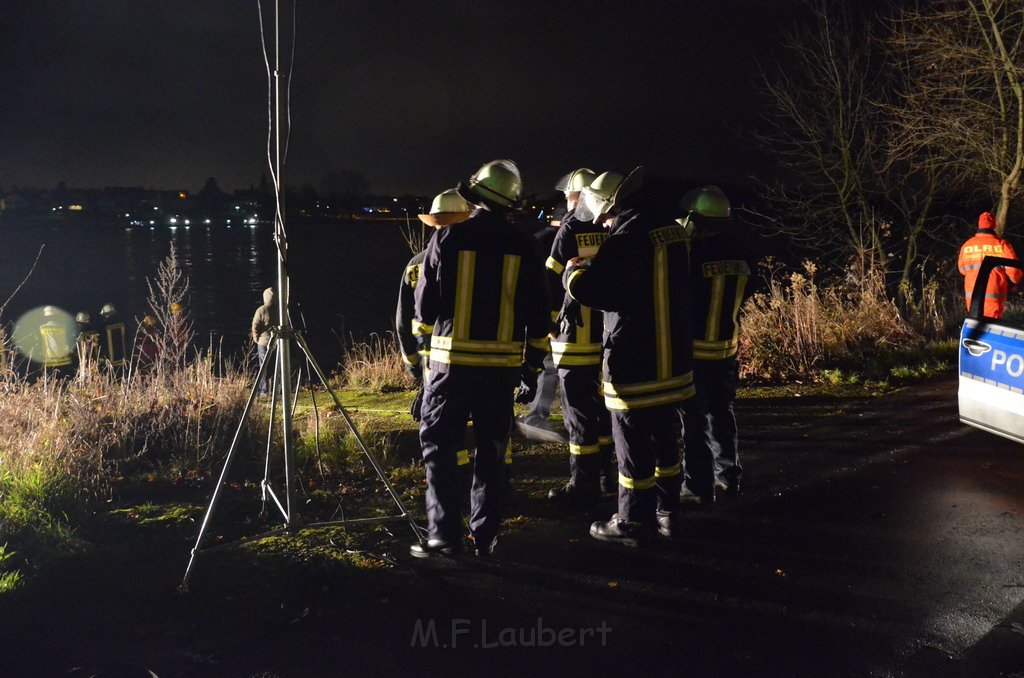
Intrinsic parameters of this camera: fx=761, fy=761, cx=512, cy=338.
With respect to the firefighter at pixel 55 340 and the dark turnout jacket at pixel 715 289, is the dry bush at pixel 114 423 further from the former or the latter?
the firefighter at pixel 55 340

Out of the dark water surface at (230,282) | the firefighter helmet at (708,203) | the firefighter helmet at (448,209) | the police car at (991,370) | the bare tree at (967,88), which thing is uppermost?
the bare tree at (967,88)

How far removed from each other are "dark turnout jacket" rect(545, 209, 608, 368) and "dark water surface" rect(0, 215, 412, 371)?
41.8 ft

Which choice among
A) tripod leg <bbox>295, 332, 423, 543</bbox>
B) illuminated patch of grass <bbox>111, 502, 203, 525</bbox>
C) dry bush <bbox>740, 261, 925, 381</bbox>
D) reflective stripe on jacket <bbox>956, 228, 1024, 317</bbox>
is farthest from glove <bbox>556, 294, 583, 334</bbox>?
reflective stripe on jacket <bbox>956, 228, 1024, 317</bbox>

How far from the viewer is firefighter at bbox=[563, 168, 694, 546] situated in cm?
409

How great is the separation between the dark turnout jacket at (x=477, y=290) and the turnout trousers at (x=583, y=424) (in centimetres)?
92

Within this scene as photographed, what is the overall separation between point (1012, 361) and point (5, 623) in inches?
214

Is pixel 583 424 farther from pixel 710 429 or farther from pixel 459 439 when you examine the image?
pixel 459 439

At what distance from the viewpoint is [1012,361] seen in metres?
4.44

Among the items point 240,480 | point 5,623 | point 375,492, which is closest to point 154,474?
point 240,480

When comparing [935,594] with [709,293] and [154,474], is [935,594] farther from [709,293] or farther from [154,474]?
[154,474]

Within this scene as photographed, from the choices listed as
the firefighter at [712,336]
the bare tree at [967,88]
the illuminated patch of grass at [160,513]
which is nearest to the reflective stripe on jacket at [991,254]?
the bare tree at [967,88]

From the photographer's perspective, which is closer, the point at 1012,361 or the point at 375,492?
the point at 1012,361

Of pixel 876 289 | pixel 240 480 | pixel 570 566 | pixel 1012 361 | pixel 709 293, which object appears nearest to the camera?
pixel 570 566

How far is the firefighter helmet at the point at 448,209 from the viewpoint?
4.76 meters
